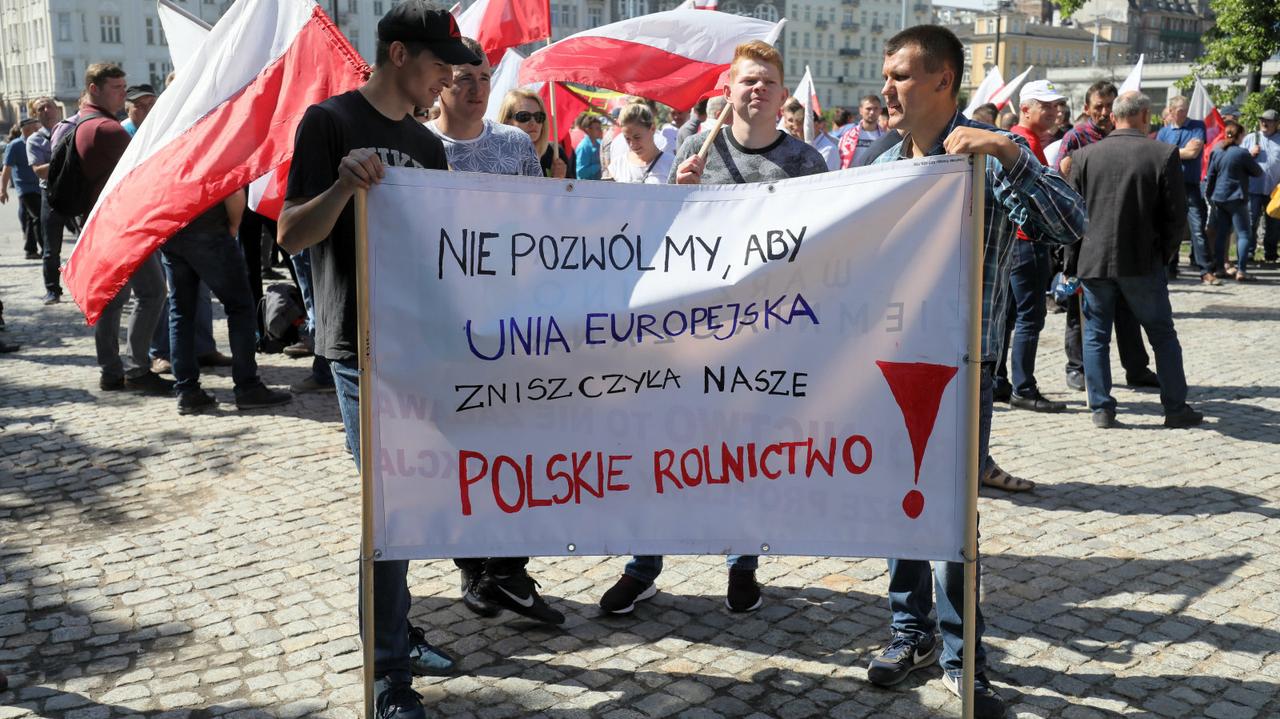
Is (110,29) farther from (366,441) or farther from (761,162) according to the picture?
(366,441)

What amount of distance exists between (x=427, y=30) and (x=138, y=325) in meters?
5.89

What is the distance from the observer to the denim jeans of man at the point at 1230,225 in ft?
48.5

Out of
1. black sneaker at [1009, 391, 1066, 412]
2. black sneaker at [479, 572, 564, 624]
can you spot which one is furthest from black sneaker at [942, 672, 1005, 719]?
black sneaker at [1009, 391, 1066, 412]

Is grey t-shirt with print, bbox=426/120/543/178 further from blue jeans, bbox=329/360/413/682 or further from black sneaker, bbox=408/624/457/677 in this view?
black sneaker, bbox=408/624/457/677

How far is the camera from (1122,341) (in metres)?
8.73

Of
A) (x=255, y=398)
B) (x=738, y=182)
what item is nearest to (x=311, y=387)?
(x=255, y=398)

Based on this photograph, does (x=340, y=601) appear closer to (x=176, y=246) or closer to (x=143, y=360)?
(x=176, y=246)

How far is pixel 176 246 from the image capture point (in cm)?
782

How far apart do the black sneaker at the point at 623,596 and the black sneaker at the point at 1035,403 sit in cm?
444

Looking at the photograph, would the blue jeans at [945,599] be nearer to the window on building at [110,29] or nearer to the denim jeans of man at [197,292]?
the denim jeans of man at [197,292]

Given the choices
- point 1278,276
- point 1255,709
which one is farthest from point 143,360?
point 1278,276

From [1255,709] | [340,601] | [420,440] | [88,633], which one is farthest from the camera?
[340,601]

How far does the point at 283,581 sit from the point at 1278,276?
1442 cm

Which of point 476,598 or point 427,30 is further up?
point 427,30
